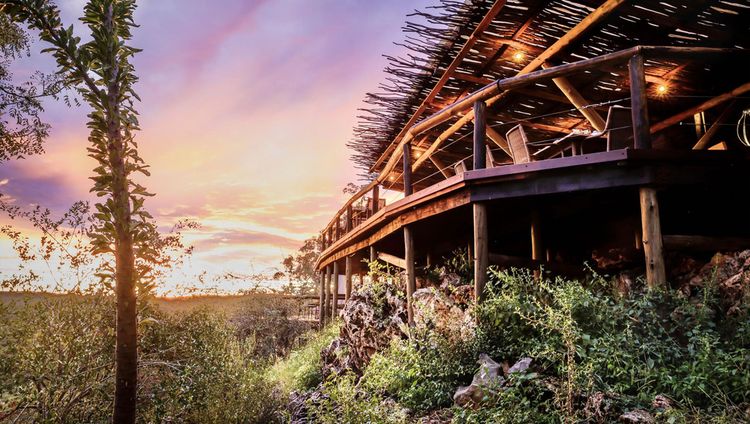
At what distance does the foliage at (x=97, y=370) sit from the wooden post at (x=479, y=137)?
3.93m

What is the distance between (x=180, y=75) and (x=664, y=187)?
265 inches

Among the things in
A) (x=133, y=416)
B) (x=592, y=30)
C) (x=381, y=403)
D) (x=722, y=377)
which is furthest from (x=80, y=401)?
(x=592, y=30)

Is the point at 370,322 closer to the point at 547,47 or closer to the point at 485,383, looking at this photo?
the point at 485,383

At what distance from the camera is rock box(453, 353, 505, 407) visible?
4134 mm

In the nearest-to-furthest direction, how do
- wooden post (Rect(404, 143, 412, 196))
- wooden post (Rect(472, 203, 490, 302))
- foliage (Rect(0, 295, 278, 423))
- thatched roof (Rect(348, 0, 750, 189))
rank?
foliage (Rect(0, 295, 278, 423))
wooden post (Rect(472, 203, 490, 302))
thatched roof (Rect(348, 0, 750, 189))
wooden post (Rect(404, 143, 412, 196))

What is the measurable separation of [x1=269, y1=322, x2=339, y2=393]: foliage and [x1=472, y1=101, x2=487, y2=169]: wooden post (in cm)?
610

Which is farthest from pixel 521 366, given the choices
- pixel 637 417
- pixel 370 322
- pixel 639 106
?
pixel 370 322

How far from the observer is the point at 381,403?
16.6 feet

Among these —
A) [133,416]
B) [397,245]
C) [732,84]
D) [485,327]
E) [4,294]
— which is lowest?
[133,416]

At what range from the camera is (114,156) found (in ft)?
10.2

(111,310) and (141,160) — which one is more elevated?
(141,160)

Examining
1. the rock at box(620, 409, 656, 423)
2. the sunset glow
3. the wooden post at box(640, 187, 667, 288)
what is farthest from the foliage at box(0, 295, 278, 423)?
the wooden post at box(640, 187, 667, 288)

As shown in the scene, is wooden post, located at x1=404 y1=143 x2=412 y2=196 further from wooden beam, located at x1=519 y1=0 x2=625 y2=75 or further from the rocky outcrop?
the rocky outcrop

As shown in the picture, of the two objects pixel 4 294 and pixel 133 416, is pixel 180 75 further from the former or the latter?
pixel 133 416
